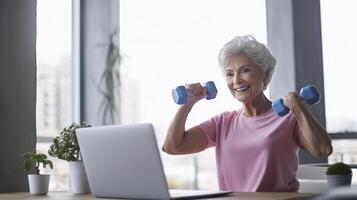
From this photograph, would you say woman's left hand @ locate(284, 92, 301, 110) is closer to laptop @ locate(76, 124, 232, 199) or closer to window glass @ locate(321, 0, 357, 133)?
laptop @ locate(76, 124, 232, 199)

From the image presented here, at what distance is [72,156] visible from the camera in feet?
7.55

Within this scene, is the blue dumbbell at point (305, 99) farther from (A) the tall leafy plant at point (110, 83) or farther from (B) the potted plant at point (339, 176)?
(A) the tall leafy plant at point (110, 83)

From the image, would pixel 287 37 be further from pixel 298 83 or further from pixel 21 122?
pixel 21 122

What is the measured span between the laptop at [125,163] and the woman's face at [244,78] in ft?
2.30

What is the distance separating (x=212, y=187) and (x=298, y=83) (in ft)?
3.25

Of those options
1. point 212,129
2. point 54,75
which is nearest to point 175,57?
point 54,75

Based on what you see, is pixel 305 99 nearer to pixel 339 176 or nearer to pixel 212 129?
pixel 339 176

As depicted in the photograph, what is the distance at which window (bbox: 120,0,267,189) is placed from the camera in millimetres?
3926

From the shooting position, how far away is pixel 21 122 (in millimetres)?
2883

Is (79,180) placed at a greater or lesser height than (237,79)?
lesser

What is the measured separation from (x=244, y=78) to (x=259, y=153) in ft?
1.15

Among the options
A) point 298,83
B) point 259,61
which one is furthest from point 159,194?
point 298,83

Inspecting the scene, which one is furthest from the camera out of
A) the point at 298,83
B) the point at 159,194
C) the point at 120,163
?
the point at 298,83

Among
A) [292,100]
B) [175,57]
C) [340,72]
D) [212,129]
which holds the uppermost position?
[175,57]
